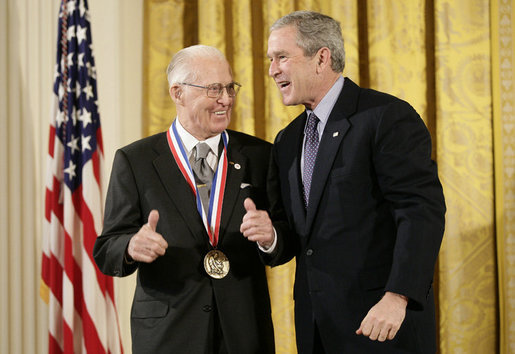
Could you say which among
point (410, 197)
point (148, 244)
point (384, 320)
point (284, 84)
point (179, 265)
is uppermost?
point (284, 84)

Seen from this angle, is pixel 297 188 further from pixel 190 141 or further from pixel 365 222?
pixel 190 141

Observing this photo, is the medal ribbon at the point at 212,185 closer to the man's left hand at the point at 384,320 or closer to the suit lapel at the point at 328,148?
the suit lapel at the point at 328,148

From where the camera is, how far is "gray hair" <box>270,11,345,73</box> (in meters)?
2.54

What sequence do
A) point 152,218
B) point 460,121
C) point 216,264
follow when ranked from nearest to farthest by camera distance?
point 152,218 → point 216,264 → point 460,121

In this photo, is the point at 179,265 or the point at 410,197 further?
the point at 179,265

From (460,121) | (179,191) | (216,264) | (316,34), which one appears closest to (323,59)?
(316,34)

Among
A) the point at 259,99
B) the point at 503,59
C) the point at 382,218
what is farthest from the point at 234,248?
the point at 503,59

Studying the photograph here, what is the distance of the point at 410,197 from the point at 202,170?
0.87 metres

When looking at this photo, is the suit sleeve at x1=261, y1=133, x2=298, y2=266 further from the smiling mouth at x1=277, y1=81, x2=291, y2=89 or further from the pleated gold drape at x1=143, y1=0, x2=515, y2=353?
the pleated gold drape at x1=143, y1=0, x2=515, y2=353

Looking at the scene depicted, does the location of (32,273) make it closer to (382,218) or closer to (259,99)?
(259,99)

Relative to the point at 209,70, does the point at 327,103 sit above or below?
below

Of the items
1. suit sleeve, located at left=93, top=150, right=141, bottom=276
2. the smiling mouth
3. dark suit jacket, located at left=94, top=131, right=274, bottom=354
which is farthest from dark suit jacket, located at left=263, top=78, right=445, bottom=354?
suit sleeve, located at left=93, top=150, right=141, bottom=276

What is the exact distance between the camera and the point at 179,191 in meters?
2.44

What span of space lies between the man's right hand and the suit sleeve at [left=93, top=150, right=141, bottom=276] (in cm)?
13
